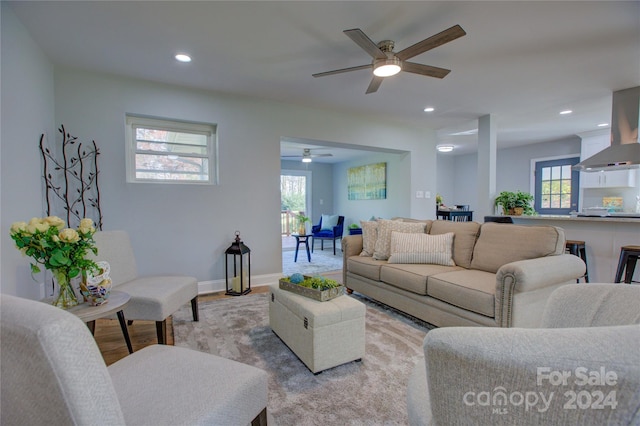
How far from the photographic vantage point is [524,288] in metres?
1.98

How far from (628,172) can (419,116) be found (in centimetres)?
399

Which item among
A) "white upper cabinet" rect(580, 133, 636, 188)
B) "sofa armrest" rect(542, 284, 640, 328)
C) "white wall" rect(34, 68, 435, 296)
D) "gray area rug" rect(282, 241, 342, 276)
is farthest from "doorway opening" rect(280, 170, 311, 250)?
"sofa armrest" rect(542, 284, 640, 328)

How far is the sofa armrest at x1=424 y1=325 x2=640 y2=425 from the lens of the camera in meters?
0.49

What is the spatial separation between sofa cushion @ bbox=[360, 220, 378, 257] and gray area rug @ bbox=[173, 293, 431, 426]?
0.67m

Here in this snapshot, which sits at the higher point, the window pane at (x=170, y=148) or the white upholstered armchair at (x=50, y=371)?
the window pane at (x=170, y=148)

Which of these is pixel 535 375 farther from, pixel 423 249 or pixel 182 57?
pixel 182 57

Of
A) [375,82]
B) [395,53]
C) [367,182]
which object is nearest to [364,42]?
[395,53]

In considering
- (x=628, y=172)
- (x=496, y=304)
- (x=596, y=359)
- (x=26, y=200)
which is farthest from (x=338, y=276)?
(x=628, y=172)

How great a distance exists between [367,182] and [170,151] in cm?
462

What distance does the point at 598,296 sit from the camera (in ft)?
3.21

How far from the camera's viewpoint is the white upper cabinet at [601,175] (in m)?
5.20

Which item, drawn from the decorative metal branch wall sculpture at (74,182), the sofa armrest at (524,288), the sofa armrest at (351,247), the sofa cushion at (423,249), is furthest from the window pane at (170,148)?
the sofa armrest at (524,288)

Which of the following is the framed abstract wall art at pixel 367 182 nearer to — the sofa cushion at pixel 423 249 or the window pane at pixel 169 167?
the sofa cushion at pixel 423 249

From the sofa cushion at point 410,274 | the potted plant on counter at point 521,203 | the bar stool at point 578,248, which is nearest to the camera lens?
the sofa cushion at point 410,274
